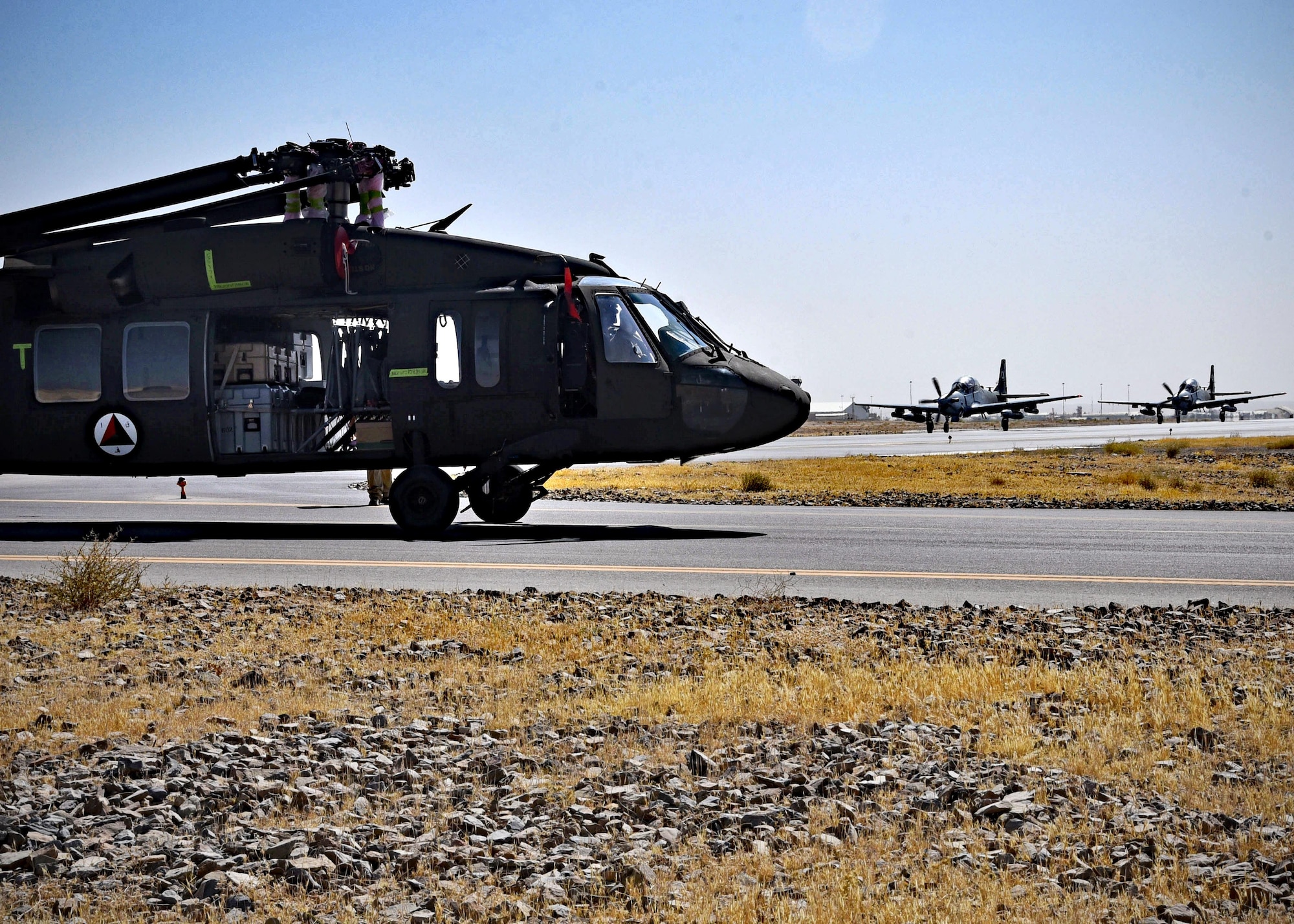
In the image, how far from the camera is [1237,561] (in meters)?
13.0

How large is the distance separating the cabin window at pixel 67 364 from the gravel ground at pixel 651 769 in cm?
809

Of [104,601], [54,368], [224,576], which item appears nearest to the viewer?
[104,601]

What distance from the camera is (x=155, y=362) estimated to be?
1636 cm

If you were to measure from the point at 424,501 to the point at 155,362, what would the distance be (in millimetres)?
4319

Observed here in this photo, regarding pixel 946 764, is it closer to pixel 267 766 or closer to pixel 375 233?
pixel 267 766

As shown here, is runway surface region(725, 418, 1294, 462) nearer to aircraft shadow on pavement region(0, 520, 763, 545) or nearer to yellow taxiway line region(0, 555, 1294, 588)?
aircraft shadow on pavement region(0, 520, 763, 545)

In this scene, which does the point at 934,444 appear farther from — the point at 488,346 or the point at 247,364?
the point at 247,364

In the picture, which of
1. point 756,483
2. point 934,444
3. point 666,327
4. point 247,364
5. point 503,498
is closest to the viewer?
point 666,327

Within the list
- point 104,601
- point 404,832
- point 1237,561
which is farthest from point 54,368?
point 1237,561

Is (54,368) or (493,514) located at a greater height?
(54,368)

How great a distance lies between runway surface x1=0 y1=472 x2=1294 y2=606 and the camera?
11.7 m

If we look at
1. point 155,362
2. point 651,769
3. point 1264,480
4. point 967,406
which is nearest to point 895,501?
point 1264,480

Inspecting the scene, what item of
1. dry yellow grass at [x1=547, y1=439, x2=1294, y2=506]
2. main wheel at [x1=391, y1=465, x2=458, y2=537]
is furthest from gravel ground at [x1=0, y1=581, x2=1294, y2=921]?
dry yellow grass at [x1=547, y1=439, x2=1294, y2=506]

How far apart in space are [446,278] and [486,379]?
4.95ft
